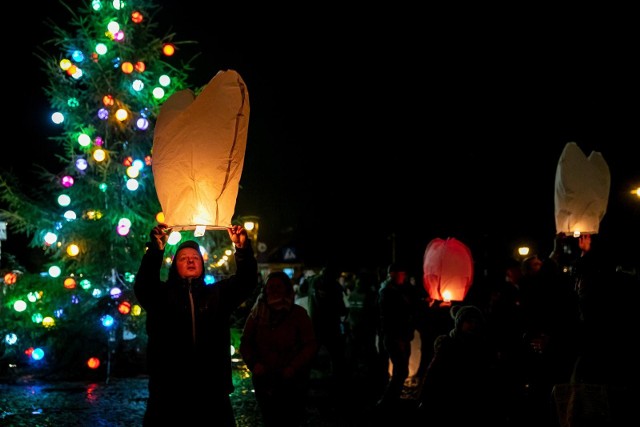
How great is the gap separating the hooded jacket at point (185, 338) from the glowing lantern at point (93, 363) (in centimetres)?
776

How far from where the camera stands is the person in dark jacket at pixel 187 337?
460 cm

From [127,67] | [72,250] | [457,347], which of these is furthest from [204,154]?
[72,250]

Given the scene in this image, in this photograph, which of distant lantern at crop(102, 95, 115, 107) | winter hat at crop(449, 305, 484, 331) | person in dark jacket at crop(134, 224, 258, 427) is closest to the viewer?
person in dark jacket at crop(134, 224, 258, 427)

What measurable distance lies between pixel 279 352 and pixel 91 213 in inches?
287

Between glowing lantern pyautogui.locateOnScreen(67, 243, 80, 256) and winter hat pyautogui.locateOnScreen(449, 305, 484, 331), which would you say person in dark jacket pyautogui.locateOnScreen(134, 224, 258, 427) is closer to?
winter hat pyautogui.locateOnScreen(449, 305, 484, 331)

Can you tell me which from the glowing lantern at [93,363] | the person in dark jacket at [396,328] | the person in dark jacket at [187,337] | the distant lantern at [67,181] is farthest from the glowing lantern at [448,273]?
the distant lantern at [67,181]

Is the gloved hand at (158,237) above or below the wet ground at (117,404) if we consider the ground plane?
above

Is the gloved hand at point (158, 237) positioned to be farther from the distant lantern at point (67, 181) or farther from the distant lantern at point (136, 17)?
the distant lantern at point (136, 17)

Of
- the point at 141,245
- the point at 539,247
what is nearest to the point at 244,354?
the point at 141,245

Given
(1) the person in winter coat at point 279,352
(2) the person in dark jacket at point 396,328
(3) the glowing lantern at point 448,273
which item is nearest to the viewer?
(1) the person in winter coat at point 279,352

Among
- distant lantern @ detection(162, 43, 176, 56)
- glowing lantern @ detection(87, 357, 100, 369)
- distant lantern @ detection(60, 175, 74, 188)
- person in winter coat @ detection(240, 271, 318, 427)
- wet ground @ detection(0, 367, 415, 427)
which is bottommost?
wet ground @ detection(0, 367, 415, 427)

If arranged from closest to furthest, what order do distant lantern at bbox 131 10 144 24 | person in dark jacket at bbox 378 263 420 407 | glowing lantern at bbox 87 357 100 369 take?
person in dark jacket at bbox 378 263 420 407, glowing lantern at bbox 87 357 100 369, distant lantern at bbox 131 10 144 24

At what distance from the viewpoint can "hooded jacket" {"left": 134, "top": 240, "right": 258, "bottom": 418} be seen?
461cm

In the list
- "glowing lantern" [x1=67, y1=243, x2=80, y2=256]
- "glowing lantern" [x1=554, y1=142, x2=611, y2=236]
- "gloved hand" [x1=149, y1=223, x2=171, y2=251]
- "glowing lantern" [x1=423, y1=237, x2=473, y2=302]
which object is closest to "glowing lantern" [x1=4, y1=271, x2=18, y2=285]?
"glowing lantern" [x1=67, y1=243, x2=80, y2=256]
